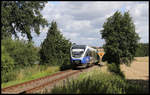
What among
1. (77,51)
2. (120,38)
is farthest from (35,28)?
(120,38)

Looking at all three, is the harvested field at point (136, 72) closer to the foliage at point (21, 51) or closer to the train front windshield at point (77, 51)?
the train front windshield at point (77, 51)

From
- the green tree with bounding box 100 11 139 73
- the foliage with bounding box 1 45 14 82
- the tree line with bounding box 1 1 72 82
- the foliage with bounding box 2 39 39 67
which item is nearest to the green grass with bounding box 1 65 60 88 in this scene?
the foliage with bounding box 1 45 14 82

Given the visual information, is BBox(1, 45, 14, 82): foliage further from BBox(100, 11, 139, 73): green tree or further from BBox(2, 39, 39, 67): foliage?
BBox(100, 11, 139, 73): green tree

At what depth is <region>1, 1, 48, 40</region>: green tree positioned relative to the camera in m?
29.8

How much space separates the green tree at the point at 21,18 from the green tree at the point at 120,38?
9.59 metres

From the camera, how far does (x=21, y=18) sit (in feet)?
105

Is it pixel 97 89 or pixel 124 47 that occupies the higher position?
pixel 124 47

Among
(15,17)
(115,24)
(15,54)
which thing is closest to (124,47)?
A: (115,24)

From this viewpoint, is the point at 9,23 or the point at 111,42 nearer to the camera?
the point at 9,23

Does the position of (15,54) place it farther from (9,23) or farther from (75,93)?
(9,23)

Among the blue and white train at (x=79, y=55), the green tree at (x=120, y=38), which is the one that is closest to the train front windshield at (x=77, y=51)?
the blue and white train at (x=79, y=55)

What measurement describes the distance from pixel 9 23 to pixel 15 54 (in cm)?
1528

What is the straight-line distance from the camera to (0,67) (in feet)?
53.9

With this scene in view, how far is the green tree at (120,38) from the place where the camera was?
3400 cm
